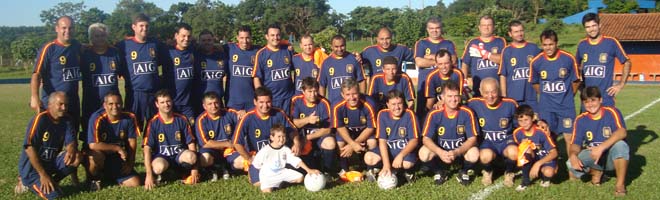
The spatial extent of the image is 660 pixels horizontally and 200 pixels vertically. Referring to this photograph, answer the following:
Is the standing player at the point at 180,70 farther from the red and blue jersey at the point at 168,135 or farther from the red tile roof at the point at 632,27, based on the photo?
the red tile roof at the point at 632,27

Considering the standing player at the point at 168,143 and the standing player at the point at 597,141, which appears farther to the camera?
the standing player at the point at 168,143

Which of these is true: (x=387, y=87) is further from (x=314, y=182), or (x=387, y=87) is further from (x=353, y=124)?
(x=314, y=182)

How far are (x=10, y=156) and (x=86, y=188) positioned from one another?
250 centimetres

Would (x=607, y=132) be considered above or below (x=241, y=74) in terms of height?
below

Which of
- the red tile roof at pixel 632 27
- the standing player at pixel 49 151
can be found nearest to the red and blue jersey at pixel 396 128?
the standing player at pixel 49 151

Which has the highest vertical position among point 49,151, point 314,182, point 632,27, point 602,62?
point 632,27

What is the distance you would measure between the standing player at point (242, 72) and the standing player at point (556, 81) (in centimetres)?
317

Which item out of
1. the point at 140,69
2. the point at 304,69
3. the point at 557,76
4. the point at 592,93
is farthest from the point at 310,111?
the point at 592,93

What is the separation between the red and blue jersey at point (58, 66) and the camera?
5.55 m

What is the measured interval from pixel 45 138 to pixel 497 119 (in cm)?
424

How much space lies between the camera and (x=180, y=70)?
620cm

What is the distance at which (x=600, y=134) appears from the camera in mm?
5062

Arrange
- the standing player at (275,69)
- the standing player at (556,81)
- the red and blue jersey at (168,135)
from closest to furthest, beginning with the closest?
1. the red and blue jersey at (168,135)
2. the standing player at (556,81)
3. the standing player at (275,69)

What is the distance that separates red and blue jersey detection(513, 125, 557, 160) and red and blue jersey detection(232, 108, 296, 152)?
2232 millimetres
